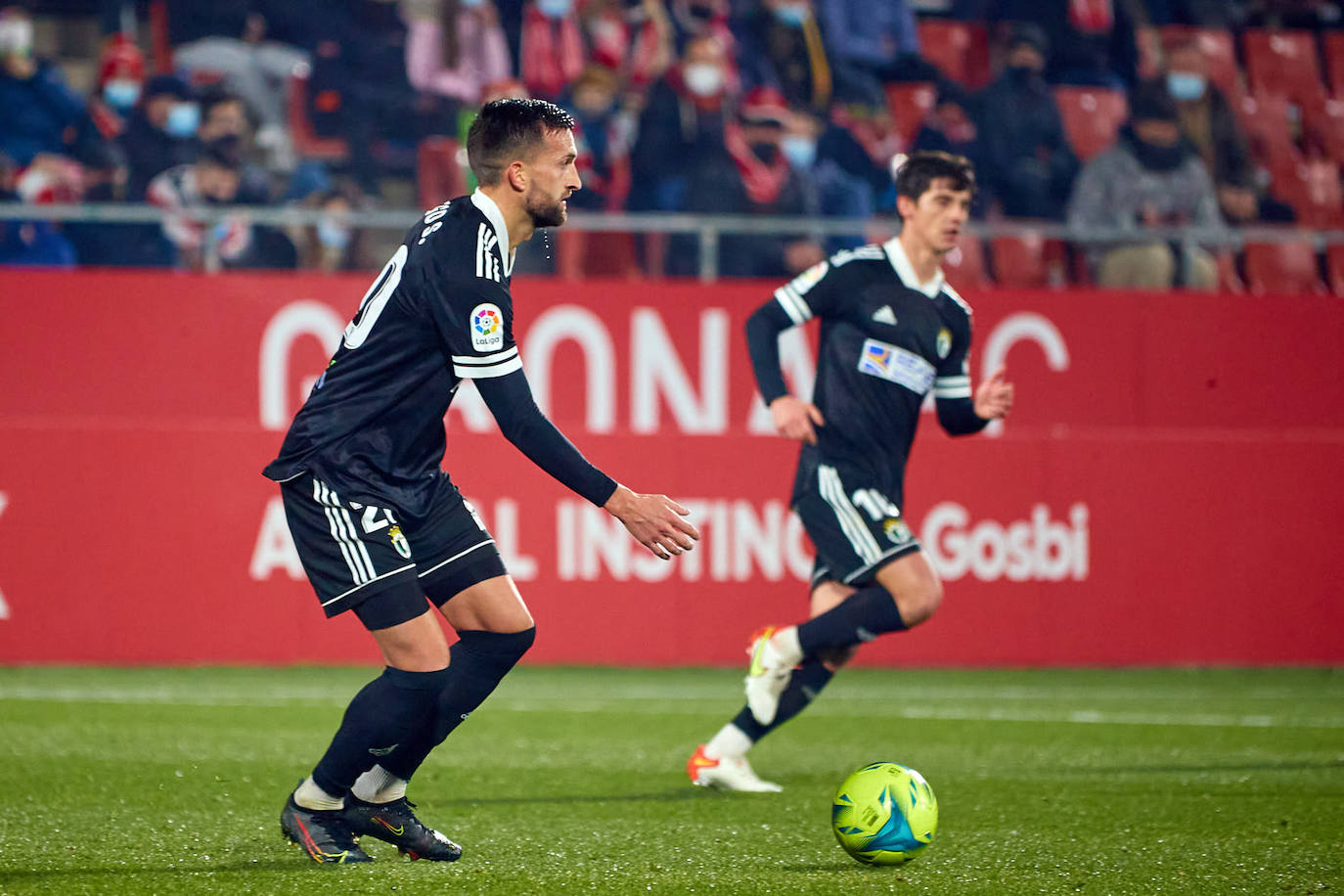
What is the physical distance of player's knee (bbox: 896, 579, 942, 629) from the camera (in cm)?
634

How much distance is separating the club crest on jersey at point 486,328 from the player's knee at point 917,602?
7.94 ft

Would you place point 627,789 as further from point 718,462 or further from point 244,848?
point 718,462

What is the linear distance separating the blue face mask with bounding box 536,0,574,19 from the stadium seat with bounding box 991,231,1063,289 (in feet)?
12.5

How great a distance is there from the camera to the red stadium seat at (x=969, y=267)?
12539mm

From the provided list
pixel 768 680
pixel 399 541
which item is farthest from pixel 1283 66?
pixel 399 541

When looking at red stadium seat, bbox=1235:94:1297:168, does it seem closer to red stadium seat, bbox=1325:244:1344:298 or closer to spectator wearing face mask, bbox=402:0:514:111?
red stadium seat, bbox=1325:244:1344:298

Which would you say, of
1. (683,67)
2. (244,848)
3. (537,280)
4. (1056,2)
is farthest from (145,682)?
(1056,2)

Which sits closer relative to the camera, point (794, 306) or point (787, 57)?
point (794, 306)

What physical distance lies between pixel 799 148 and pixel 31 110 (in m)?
5.52

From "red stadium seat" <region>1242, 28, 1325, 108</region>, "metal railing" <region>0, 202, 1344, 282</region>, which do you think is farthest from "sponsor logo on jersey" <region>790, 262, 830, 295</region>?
"red stadium seat" <region>1242, 28, 1325, 108</region>

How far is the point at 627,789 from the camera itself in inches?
252

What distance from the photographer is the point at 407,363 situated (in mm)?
4578

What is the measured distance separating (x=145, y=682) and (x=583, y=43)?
646 cm

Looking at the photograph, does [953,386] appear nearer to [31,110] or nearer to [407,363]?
[407,363]
